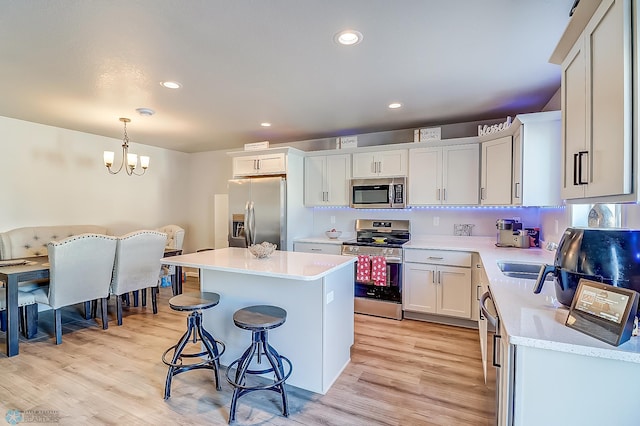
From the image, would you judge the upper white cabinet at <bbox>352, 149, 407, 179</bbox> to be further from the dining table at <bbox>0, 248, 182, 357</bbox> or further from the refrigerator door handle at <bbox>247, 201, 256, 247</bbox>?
the dining table at <bbox>0, 248, 182, 357</bbox>

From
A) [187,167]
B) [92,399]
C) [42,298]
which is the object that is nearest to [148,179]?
[187,167]

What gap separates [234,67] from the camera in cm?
240

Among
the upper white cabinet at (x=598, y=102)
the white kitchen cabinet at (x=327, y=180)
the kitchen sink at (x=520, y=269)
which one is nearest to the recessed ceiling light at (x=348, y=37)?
the upper white cabinet at (x=598, y=102)

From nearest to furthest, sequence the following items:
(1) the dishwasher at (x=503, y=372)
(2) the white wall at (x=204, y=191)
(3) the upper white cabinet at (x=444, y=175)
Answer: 1. (1) the dishwasher at (x=503, y=372)
2. (3) the upper white cabinet at (x=444, y=175)
3. (2) the white wall at (x=204, y=191)

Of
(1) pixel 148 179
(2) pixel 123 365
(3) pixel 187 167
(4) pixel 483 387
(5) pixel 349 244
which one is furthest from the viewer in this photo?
(3) pixel 187 167

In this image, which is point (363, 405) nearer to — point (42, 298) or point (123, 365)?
point (123, 365)

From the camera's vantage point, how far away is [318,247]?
14.0 ft

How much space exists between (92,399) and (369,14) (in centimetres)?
308

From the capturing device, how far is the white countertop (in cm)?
201

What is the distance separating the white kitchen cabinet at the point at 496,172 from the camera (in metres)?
3.12

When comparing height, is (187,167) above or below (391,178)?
above

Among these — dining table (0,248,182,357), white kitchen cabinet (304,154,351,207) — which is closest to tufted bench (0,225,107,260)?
dining table (0,248,182,357)

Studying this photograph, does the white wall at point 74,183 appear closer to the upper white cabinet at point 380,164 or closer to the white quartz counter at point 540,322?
the upper white cabinet at point 380,164

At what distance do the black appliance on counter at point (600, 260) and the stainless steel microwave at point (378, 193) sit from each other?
269 cm
